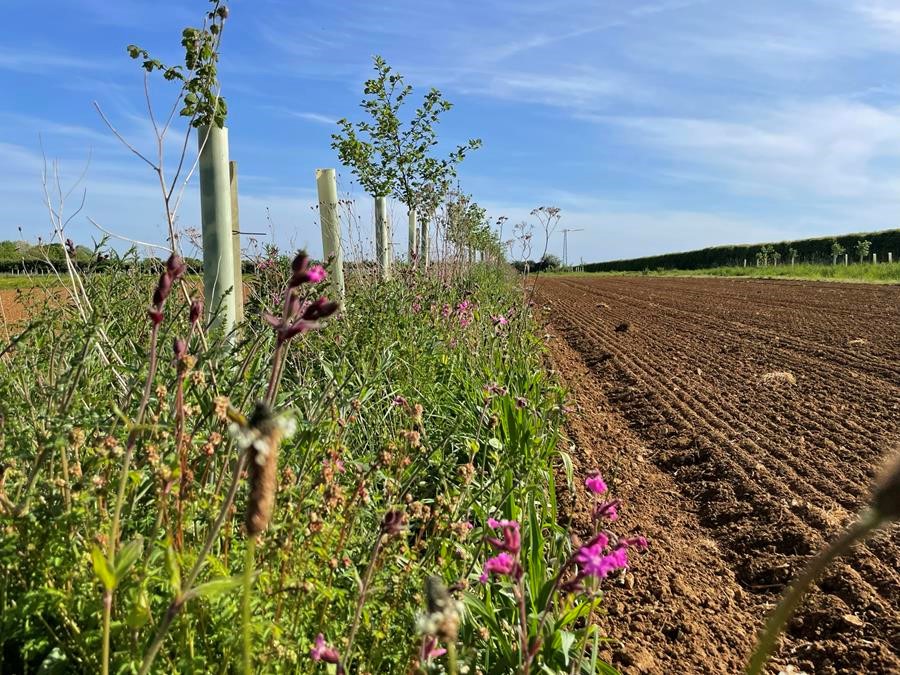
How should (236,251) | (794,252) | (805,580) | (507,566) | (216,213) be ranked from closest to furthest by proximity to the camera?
(805,580), (507,566), (216,213), (236,251), (794,252)

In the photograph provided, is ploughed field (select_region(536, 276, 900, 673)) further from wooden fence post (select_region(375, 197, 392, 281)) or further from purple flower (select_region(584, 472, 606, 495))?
wooden fence post (select_region(375, 197, 392, 281))

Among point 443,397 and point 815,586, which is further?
point 443,397

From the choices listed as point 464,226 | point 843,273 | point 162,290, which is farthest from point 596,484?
point 843,273

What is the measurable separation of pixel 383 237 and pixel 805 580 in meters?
8.42

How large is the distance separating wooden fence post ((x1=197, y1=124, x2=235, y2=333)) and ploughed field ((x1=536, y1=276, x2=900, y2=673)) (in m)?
2.35

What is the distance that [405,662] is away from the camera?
200 centimetres

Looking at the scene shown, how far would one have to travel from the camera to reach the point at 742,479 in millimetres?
5082

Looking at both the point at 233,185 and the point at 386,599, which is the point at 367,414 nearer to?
the point at 386,599

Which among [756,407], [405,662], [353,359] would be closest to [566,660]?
[405,662]

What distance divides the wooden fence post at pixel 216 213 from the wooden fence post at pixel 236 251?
135 mm

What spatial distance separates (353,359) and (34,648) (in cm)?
271

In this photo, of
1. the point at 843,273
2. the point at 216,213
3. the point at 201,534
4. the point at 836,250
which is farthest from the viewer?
the point at 836,250

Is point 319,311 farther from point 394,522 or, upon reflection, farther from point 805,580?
point 805,580

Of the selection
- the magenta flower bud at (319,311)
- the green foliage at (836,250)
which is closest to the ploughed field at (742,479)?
the magenta flower bud at (319,311)
